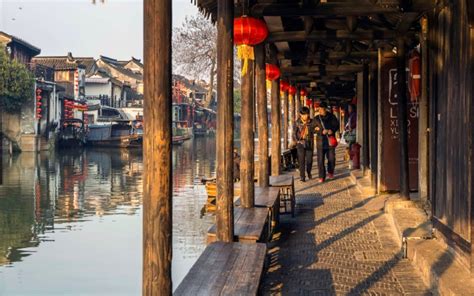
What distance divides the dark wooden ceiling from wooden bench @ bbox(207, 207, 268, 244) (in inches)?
Result: 116

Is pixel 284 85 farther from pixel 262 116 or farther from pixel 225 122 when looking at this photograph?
pixel 225 122

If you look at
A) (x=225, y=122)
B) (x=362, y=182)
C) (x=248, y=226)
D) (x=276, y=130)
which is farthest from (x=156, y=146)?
(x=276, y=130)

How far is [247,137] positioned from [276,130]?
23.8ft

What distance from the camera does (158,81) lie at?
4.93m

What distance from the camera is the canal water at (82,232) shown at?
485 inches

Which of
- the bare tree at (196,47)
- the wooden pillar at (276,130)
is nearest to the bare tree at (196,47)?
the bare tree at (196,47)

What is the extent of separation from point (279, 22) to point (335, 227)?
3813 millimetres

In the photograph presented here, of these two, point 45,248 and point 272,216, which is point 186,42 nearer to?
point 45,248

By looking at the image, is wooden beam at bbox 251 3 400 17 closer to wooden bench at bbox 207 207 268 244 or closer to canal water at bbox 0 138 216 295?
wooden bench at bbox 207 207 268 244

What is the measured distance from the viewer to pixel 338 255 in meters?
9.85

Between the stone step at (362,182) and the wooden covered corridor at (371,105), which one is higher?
the wooden covered corridor at (371,105)

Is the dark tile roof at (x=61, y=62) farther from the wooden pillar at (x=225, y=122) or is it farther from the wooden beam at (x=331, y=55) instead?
the wooden pillar at (x=225, y=122)

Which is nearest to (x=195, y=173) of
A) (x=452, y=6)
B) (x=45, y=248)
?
(x=45, y=248)

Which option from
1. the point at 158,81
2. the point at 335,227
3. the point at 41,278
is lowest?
the point at 41,278
